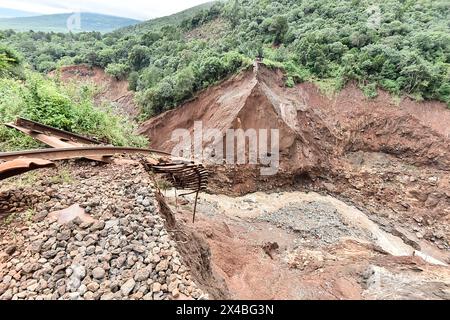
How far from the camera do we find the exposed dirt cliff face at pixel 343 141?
1364 centimetres

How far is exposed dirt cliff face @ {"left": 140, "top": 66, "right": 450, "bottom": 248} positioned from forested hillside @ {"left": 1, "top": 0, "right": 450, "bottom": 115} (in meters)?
0.95

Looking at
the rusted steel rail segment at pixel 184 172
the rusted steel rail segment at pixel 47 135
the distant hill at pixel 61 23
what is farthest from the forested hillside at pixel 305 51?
the distant hill at pixel 61 23

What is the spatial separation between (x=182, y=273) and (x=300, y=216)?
33.9ft

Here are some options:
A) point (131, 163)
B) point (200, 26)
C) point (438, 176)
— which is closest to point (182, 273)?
point (131, 163)

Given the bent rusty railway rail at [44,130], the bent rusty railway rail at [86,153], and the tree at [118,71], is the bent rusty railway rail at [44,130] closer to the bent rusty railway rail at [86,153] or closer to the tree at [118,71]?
the bent rusty railway rail at [86,153]

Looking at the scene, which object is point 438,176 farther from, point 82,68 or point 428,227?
point 82,68

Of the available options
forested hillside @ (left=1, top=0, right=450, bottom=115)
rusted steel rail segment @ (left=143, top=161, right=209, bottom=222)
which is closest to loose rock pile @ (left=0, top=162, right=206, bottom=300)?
rusted steel rail segment @ (left=143, top=161, right=209, bottom=222)

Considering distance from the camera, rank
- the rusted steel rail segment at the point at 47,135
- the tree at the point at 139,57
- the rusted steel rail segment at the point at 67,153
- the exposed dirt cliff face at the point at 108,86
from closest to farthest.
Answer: the rusted steel rail segment at the point at 67,153
the rusted steel rail segment at the point at 47,135
the exposed dirt cliff face at the point at 108,86
the tree at the point at 139,57

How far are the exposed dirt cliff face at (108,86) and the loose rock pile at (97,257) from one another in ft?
49.4

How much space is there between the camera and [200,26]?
2753 cm

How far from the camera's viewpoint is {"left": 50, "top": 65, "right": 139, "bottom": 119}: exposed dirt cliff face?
735 inches

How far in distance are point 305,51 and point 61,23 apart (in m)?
53.5

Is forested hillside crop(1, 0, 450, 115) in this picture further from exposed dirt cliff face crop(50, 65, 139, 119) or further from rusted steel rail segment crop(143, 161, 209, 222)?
rusted steel rail segment crop(143, 161, 209, 222)

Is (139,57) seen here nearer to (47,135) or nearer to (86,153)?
(47,135)
